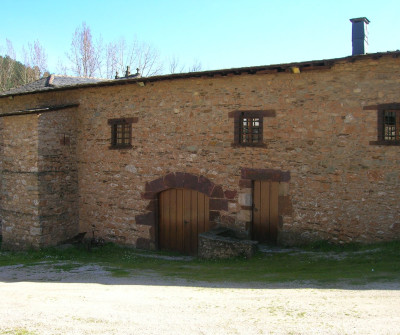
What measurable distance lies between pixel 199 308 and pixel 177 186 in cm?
614

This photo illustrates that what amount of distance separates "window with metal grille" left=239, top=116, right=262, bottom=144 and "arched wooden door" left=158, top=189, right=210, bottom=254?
2050mm

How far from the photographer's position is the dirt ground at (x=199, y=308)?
491cm

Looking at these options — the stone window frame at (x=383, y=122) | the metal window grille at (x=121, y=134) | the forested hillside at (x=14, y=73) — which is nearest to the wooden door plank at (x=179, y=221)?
the metal window grille at (x=121, y=134)

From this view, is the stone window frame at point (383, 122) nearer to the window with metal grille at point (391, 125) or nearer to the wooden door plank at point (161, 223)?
the window with metal grille at point (391, 125)

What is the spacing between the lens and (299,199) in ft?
33.2

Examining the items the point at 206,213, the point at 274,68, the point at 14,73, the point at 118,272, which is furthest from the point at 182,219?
the point at 14,73

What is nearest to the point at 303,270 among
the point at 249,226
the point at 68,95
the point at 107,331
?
the point at 249,226

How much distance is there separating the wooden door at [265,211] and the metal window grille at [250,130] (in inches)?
44.5

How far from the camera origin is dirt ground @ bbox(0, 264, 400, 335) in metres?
4.91

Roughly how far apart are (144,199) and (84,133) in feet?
10.5

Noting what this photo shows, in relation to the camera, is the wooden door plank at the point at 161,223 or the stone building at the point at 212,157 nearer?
the stone building at the point at 212,157

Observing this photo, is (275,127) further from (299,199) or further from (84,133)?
(84,133)

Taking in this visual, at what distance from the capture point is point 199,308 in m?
5.82

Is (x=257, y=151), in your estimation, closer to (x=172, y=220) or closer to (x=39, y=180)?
(x=172, y=220)
